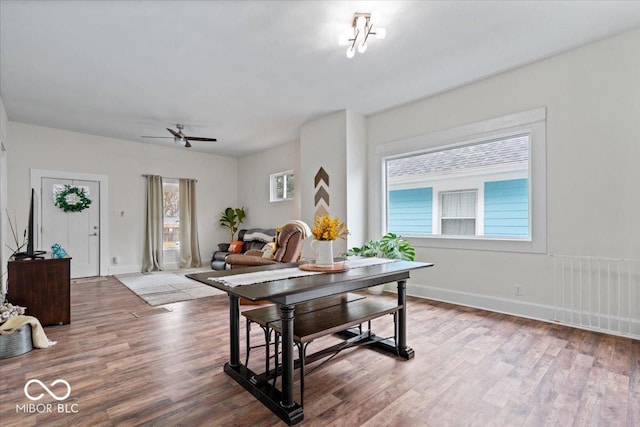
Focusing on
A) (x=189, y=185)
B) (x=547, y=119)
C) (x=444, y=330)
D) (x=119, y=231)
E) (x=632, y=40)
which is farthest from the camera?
(x=189, y=185)

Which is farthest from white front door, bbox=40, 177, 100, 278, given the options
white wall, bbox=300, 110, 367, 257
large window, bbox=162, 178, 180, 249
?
white wall, bbox=300, 110, 367, 257

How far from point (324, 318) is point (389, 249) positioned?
2335mm

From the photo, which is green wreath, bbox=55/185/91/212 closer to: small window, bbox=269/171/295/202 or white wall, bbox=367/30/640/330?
small window, bbox=269/171/295/202

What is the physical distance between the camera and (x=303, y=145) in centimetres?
571

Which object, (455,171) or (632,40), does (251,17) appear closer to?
(455,171)

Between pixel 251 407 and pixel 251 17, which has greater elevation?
pixel 251 17

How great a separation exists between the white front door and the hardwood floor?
3449 millimetres

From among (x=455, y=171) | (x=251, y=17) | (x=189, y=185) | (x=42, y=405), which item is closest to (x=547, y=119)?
(x=455, y=171)

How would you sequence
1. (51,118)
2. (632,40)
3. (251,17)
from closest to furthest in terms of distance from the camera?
1. (251,17)
2. (632,40)
3. (51,118)

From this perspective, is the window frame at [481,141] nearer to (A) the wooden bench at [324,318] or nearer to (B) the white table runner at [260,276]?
(A) the wooden bench at [324,318]

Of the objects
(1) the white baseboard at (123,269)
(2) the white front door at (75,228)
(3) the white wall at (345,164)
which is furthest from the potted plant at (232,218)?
(3) the white wall at (345,164)

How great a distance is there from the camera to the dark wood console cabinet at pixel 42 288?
10.6ft

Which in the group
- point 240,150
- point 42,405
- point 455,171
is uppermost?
point 240,150

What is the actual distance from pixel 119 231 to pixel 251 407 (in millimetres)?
6132
